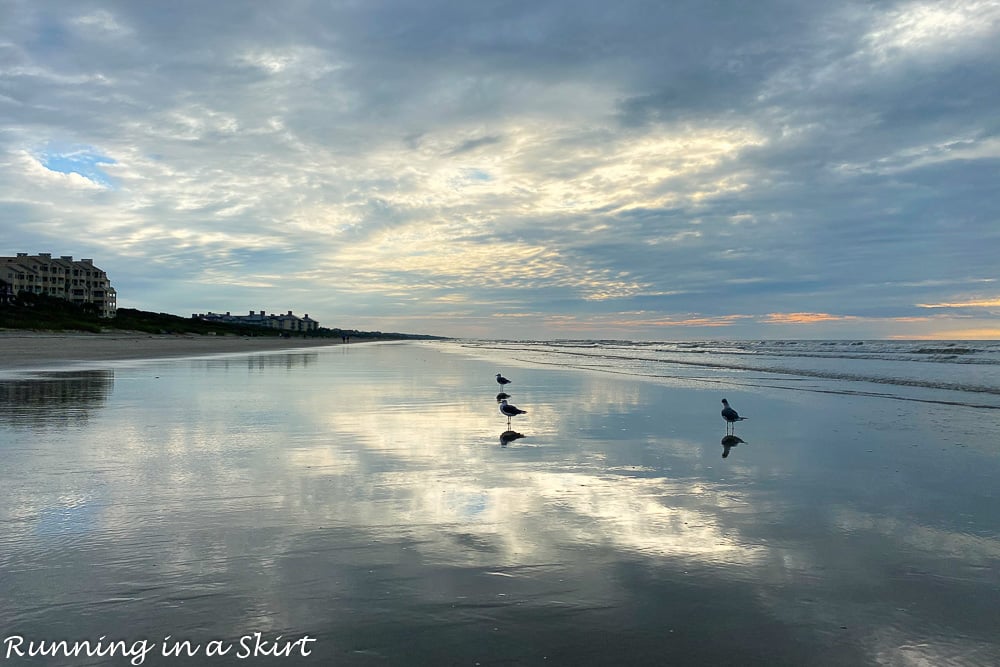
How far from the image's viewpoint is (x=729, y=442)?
39.3ft

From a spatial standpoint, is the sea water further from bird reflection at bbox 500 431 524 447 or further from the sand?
the sand

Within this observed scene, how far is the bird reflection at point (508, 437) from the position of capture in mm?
11680

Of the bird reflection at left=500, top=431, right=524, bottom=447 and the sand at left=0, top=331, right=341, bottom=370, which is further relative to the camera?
the sand at left=0, top=331, right=341, bottom=370

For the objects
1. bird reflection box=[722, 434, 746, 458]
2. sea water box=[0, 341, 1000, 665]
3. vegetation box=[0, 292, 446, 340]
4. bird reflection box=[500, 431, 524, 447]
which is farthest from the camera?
vegetation box=[0, 292, 446, 340]

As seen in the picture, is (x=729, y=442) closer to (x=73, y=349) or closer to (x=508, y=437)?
(x=508, y=437)

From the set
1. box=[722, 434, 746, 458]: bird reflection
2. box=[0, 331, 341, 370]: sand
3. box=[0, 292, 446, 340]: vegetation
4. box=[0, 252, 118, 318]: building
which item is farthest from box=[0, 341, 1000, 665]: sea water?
box=[0, 252, 118, 318]: building

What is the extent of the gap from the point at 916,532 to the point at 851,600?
2.36m

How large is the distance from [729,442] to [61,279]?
15013 cm

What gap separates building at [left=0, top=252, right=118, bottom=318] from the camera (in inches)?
4574

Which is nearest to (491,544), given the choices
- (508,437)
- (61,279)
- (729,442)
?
(508,437)

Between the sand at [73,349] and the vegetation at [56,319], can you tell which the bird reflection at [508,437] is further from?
the vegetation at [56,319]

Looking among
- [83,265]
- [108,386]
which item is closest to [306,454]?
[108,386]

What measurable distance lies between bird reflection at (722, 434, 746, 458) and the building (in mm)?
128901

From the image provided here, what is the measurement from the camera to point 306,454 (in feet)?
33.1
